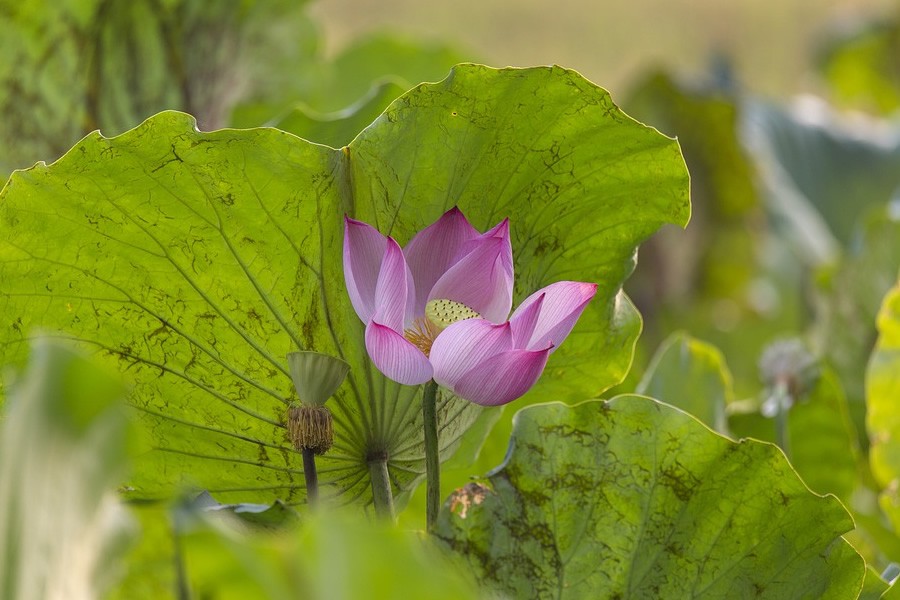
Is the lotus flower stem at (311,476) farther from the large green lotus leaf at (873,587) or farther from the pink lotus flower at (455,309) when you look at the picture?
the large green lotus leaf at (873,587)

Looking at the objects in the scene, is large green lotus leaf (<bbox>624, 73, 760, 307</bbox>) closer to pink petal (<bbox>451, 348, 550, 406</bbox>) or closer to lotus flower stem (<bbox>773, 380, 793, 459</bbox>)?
lotus flower stem (<bbox>773, 380, 793, 459</bbox>)

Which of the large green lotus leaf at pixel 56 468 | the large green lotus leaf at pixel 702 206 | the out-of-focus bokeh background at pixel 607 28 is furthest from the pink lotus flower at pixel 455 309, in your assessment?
the out-of-focus bokeh background at pixel 607 28

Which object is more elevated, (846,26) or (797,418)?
(846,26)

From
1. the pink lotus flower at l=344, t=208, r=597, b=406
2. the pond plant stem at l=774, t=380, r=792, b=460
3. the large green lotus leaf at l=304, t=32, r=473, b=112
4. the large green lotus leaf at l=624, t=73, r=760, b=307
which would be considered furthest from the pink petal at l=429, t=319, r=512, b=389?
the large green lotus leaf at l=624, t=73, r=760, b=307

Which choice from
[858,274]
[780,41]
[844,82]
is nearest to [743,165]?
[844,82]

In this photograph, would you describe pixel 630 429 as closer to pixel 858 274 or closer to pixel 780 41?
pixel 858 274

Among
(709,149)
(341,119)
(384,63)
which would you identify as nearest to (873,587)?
(341,119)
